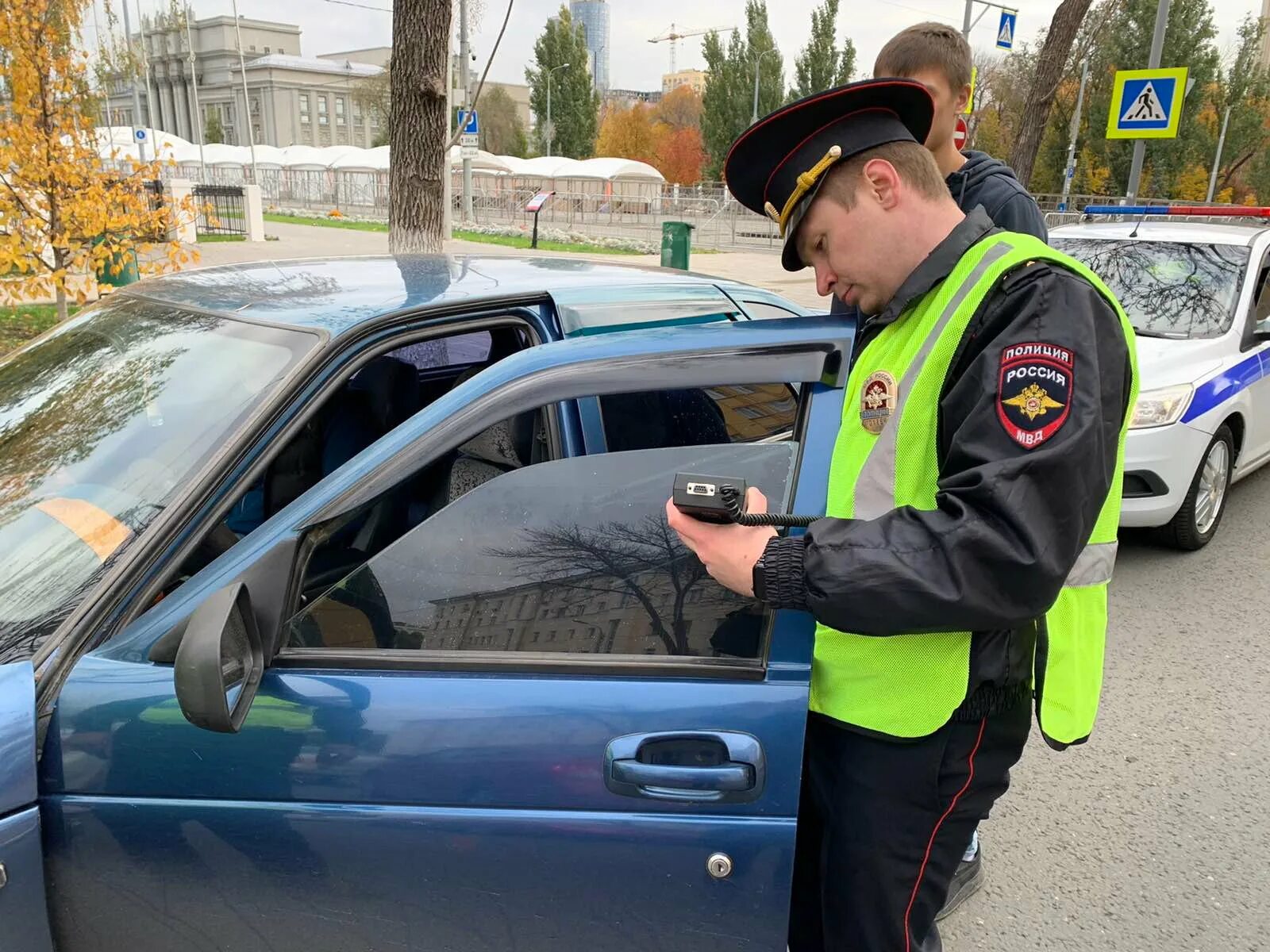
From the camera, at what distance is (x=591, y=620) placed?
5.07 ft

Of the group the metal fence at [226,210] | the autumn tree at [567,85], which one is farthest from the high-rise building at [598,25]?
the metal fence at [226,210]

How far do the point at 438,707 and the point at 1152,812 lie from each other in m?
2.52

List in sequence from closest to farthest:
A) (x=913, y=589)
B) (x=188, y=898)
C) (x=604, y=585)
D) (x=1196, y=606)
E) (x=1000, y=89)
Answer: (x=913, y=589)
(x=188, y=898)
(x=604, y=585)
(x=1196, y=606)
(x=1000, y=89)

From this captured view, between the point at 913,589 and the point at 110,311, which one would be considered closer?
the point at 913,589

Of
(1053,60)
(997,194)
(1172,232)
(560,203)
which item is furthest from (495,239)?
(997,194)

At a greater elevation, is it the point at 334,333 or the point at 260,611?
the point at 334,333

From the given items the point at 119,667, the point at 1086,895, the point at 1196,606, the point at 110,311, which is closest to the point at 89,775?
the point at 119,667

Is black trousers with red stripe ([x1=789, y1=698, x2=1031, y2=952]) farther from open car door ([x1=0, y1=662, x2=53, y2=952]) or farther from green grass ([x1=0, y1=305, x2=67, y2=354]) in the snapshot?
green grass ([x1=0, y1=305, x2=67, y2=354])

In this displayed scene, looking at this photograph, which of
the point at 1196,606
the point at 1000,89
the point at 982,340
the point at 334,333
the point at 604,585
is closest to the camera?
the point at 982,340

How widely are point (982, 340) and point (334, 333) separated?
126 centimetres

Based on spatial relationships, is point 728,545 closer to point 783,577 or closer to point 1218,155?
point 783,577

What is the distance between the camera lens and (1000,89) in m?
39.2

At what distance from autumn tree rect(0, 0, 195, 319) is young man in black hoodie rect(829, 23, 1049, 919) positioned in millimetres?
5351

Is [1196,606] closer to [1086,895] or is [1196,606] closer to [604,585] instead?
[1086,895]
